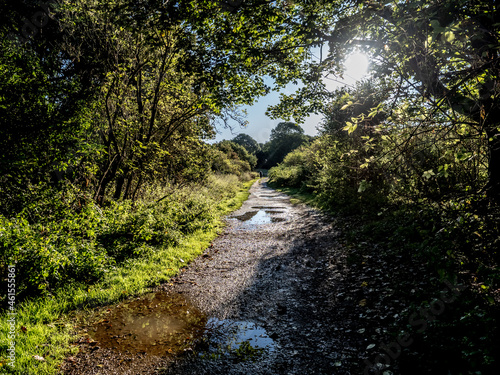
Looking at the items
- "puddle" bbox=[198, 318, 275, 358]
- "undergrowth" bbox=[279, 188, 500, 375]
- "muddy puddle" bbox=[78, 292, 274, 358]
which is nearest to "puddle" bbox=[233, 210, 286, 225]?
"undergrowth" bbox=[279, 188, 500, 375]

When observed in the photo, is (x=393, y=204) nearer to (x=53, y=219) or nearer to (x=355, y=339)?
(x=355, y=339)

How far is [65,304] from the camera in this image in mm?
4512

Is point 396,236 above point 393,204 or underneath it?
underneath

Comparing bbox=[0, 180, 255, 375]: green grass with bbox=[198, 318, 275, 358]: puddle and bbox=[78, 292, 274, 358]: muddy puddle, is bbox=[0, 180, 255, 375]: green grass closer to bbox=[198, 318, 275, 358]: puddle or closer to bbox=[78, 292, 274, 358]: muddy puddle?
bbox=[78, 292, 274, 358]: muddy puddle

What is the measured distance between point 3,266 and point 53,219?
1282 mm

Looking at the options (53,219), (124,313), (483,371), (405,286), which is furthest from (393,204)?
(53,219)

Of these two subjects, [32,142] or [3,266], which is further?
[32,142]

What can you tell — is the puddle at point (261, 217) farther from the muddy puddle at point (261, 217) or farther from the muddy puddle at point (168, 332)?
the muddy puddle at point (168, 332)

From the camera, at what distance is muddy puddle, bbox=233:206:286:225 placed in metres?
12.8

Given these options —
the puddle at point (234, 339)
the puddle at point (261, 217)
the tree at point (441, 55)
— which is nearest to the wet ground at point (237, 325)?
the puddle at point (234, 339)

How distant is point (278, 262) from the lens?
716 centimetres

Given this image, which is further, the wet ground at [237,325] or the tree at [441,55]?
the wet ground at [237,325]

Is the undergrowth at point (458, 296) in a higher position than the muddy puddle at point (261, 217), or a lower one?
higher

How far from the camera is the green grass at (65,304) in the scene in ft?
11.0
